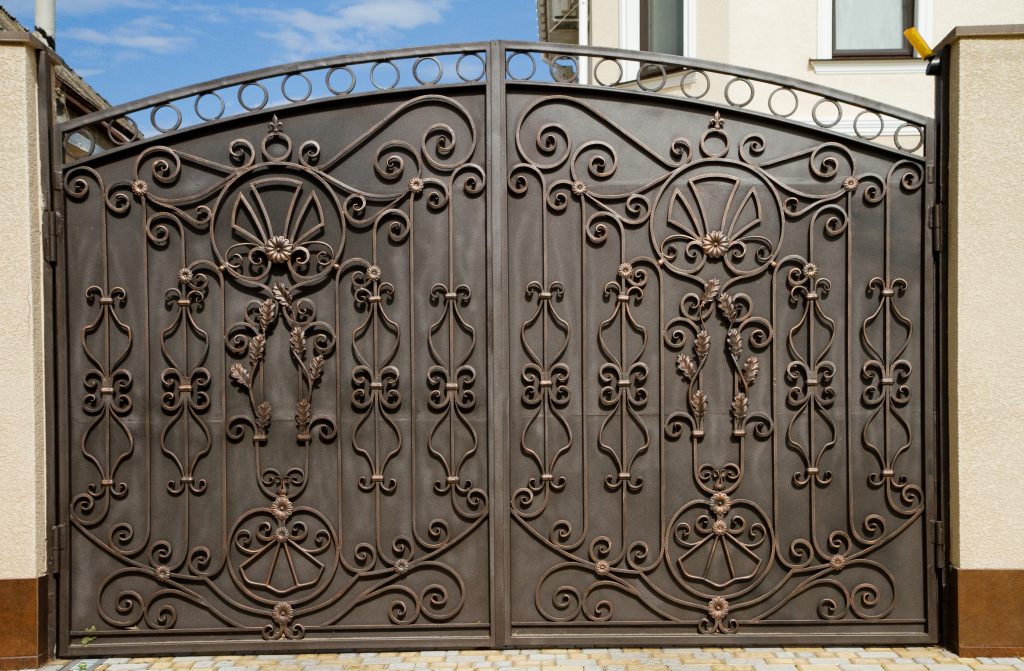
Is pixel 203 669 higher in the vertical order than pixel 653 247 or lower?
lower

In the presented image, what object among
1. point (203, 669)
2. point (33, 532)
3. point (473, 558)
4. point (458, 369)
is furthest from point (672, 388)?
point (33, 532)

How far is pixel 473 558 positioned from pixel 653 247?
172cm

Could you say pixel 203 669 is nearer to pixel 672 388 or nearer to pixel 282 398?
pixel 282 398

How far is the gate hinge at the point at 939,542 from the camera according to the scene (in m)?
3.71

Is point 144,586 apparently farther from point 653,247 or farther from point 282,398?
point 653,247

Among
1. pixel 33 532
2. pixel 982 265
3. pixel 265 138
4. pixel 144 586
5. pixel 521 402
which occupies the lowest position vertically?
pixel 144 586

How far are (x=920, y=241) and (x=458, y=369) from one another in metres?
2.28

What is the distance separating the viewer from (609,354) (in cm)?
373

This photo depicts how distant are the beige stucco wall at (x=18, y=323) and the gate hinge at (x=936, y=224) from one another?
417 cm

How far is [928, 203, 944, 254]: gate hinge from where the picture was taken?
370 cm

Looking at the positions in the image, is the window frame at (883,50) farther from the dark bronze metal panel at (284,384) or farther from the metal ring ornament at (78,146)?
the metal ring ornament at (78,146)

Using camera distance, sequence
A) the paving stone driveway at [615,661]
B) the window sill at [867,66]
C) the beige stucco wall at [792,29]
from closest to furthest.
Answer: the paving stone driveway at [615,661] → the window sill at [867,66] → the beige stucco wall at [792,29]

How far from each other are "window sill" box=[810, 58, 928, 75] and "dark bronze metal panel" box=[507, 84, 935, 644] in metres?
3.96

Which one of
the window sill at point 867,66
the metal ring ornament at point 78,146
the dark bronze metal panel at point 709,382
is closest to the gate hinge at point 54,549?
the metal ring ornament at point 78,146
